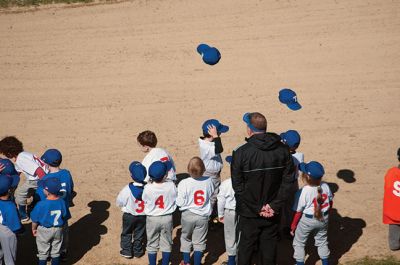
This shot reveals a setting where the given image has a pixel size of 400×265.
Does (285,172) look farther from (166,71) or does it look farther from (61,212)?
(166,71)

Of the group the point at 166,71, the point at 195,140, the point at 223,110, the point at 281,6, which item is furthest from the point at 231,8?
the point at 195,140

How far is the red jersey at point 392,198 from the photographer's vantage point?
10.5 m

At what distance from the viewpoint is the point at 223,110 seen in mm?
14844

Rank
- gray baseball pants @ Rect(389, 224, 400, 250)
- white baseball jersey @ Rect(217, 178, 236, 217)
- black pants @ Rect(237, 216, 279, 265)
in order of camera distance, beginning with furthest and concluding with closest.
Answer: gray baseball pants @ Rect(389, 224, 400, 250), white baseball jersey @ Rect(217, 178, 236, 217), black pants @ Rect(237, 216, 279, 265)

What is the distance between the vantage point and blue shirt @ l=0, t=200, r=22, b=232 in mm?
9109

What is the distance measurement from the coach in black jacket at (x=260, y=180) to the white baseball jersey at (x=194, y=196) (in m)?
1.01

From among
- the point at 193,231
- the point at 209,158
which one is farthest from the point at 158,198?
the point at 209,158

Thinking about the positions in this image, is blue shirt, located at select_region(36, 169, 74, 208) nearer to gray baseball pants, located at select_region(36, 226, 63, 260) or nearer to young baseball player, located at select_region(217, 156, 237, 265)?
gray baseball pants, located at select_region(36, 226, 63, 260)

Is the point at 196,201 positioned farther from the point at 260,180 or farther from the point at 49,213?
the point at 49,213

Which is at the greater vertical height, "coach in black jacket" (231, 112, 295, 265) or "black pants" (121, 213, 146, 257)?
"coach in black jacket" (231, 112, 295, 265)

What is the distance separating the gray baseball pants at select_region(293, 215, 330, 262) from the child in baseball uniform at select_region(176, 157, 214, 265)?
1.37 metres

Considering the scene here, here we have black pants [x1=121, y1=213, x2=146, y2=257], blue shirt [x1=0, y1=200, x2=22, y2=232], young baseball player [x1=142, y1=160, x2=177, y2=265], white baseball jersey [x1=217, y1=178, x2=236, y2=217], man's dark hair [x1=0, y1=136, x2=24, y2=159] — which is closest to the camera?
blue shirt [x1=0, y1=200, x2=22, y2=232]

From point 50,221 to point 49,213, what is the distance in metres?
0.12

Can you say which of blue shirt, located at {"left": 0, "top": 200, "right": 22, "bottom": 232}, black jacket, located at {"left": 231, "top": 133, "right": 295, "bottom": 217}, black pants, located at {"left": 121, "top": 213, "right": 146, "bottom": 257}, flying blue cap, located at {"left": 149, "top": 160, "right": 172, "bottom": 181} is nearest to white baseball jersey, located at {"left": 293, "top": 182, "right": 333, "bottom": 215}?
black jacket, located at {"left": 231, "top": 133, "right": 295, "bottom": 217}
